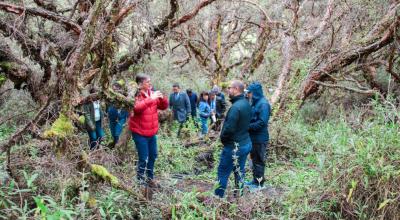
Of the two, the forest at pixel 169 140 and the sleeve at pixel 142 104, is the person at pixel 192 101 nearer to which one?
the forest at pixel 169 140

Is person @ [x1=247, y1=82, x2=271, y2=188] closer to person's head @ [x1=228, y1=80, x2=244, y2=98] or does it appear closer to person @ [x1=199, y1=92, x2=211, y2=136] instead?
person's head @ [x1=228, y1=80, x2=244, y2=98]

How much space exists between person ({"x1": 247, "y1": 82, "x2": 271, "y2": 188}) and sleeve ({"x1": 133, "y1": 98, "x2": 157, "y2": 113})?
1627 mm

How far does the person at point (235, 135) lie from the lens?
5.61 m

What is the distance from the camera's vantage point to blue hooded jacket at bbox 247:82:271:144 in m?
6.38

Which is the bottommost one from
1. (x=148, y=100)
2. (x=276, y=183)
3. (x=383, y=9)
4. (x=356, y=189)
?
(x=276, y=183)

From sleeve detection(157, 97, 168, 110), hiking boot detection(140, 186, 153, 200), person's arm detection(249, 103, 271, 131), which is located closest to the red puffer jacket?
sleeve detection(157, 97, 168, 110)

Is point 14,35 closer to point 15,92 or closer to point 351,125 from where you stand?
point 15,92

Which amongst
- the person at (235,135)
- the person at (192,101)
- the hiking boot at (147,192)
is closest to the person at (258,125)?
the person at (235,135)

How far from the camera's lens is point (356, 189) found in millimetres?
4984

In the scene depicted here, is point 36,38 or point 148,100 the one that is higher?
point 36,38

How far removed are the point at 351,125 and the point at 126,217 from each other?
3583 mm

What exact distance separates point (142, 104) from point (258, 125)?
6.02ft

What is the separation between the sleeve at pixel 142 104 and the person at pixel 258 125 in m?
1.63

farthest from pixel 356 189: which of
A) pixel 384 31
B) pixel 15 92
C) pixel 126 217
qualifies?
pixel 15 92
